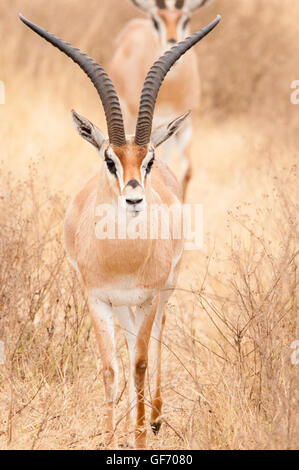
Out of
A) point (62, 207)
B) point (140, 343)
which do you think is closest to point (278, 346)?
point (140, 343)

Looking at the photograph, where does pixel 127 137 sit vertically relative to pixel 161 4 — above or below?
below

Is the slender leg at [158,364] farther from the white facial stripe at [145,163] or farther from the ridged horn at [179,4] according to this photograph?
the ridged horn at [179,4]

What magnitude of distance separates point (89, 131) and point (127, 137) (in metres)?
0.24

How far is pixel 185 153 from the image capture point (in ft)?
33.0

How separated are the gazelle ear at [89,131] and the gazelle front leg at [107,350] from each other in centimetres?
89

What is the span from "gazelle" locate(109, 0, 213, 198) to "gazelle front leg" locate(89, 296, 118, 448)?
201 inches

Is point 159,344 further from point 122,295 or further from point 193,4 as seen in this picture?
point 193,4

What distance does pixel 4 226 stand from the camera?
230 inches

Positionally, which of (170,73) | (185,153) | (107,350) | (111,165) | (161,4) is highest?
(161,4)

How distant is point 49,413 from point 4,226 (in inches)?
60.9

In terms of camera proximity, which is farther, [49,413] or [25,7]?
[25,7]

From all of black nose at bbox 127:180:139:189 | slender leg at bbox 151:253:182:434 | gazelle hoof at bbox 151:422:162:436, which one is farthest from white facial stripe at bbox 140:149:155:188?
gazelle hoof at bbox 151:422:162:436

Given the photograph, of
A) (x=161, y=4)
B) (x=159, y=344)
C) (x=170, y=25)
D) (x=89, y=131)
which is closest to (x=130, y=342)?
(x=159, y=344)
